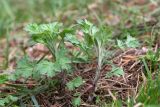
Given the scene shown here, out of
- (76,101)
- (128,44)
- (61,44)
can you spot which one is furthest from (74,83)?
(128,44)

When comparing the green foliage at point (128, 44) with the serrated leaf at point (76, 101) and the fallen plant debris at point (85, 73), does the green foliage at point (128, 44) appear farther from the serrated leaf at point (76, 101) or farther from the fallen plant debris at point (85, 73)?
the serrated leaf at point (76, 101)

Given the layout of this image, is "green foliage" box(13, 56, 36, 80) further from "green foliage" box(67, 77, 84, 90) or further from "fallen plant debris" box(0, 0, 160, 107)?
"green foliage" box(67, 77, 84, 90)

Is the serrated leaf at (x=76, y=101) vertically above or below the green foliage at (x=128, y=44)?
below

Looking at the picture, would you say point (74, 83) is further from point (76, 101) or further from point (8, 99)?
point (8, 99)

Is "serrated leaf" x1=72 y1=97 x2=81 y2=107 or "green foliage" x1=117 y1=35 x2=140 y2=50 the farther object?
"green foliage" x1=117 y1=35 x2=140 y2=50

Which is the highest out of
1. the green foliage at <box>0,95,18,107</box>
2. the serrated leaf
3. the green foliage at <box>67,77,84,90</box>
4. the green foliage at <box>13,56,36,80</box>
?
the green foliage at <box>13,56,36,80</box>

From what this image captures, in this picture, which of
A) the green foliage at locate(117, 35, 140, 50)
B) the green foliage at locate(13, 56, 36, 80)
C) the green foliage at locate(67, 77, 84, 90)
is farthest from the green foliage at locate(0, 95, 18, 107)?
the green foliage at locate(117, 35, 140, 50)

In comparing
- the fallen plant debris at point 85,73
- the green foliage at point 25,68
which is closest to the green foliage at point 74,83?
the fallen plant debris at point 85,73

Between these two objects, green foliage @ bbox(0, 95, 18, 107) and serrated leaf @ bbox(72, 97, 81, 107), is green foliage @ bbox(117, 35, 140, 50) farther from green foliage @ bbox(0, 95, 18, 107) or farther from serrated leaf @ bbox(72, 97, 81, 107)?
green foliage @ bbox(0, 95, 18, 107)

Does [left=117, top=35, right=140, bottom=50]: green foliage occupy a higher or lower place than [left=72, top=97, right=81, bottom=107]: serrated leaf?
higher

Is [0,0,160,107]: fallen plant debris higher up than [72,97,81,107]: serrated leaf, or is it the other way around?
[0,0,160,107]: fallen plant debris

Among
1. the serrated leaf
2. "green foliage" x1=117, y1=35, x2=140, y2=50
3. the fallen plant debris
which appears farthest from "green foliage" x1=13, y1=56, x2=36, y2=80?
"green foliage" x1=117, y1=35, x2=140, y2=50

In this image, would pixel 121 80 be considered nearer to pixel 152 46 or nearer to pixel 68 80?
pixel 68 80
